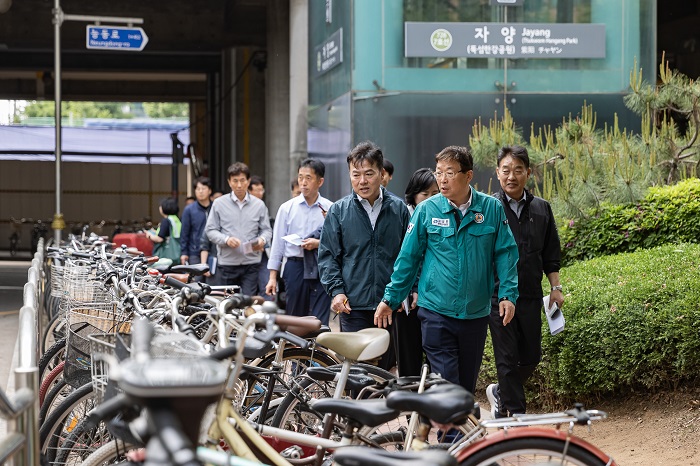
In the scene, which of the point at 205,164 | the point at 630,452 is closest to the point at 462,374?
the point at 630,452

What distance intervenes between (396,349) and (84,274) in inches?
90.6

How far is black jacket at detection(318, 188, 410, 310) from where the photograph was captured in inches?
260

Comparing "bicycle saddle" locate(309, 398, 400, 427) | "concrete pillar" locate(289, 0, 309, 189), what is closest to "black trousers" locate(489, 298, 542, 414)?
"bicycle saddle" locate(309, 398, 400, 427)

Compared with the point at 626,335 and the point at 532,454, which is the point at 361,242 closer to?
the point at 626,335

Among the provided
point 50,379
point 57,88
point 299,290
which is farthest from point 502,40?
point 50,379

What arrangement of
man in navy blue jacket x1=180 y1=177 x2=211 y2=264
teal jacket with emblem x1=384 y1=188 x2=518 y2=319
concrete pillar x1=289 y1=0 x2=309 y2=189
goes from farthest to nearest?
concrete pillar x1=289 y1=0 x2=309 y2=189
man in navy blue jacket x1=180 y1=177 x2=211 y2=264
teal jacket with emblem x1=384 y1=188 x2=518 y2=319

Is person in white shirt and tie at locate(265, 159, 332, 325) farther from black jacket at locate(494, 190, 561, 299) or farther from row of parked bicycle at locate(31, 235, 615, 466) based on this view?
black jacket at locate(494, 190, 561, 299)

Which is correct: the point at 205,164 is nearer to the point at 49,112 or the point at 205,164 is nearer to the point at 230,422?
the point at 230,422

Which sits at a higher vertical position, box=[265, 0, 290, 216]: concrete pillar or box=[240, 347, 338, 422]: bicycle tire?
box=[265, 0, 290, 216]: concrete pillar

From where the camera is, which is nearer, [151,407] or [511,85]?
[151,407]

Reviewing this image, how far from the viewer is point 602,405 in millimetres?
7473

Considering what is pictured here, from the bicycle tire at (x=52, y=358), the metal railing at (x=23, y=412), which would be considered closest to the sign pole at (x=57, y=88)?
the bicycle tire at (x=52, y=358)

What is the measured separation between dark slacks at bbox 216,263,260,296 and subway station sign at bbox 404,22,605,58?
4.45m

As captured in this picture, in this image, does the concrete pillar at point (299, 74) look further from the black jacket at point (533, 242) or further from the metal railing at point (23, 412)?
the metal railing at point (23, 412)
